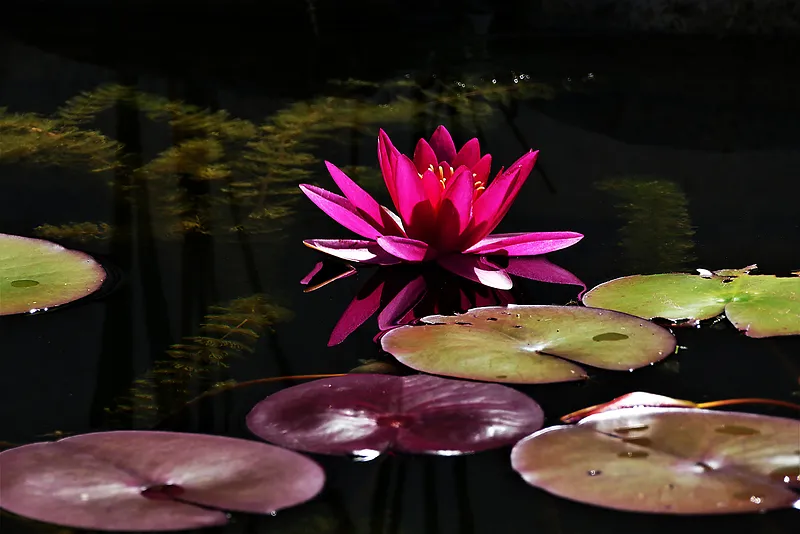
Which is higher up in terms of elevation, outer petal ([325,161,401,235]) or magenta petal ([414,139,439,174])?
magenta petal ([414,139,439,174])

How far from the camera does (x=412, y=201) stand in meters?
1.54

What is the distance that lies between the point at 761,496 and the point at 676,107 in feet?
5.30

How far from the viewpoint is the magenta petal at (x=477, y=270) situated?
4.95ft

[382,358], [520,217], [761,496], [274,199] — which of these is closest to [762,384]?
[761,496]

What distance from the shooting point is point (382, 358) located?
129 cm

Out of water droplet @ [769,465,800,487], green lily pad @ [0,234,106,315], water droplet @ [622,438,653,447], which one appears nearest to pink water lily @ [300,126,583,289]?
green lily pad @ [0,234,106,315]

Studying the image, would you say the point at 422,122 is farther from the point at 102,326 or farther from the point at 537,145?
the point at 102,326

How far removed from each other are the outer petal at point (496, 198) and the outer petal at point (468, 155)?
87 millimetres

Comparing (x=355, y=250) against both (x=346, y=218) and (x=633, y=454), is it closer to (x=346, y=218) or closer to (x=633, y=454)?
(x=346, y=218)

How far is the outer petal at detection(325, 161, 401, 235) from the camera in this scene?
1586 mm

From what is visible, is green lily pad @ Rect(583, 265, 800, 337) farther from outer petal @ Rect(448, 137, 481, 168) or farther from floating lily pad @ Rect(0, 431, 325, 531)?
floating lily pad @ Rect(0, 431, 325, 531)

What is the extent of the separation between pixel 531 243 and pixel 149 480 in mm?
827

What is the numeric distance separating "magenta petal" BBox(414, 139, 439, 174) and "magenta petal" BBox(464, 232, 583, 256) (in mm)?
160

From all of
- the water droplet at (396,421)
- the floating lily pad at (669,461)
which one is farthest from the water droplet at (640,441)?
the water droplet at (396,421)
